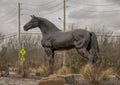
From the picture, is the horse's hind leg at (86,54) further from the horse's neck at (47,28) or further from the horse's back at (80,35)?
the horse's neck at (47,28)

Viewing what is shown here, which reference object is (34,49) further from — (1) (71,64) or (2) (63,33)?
(2) (63,33)

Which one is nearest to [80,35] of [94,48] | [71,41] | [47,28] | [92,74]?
[71,41]

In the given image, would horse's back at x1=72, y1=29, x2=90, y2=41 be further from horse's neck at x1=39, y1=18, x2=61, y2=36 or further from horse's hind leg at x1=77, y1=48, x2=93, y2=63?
horse's neck at x1=39, y1=18, x2=61, y2=36

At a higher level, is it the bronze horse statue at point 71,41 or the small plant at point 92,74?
the bronze horse statue at point 71,41

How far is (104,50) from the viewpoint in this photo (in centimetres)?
1599

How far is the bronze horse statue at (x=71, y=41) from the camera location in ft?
36.6

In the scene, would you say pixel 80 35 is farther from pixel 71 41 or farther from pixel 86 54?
pixel 86 54

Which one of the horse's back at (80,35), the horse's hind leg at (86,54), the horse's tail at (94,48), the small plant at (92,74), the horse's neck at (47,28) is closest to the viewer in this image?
the small plant at (92,74)

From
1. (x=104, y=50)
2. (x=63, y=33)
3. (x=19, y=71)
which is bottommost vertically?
(x=19, y=71)

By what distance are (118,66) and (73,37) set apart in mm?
4385

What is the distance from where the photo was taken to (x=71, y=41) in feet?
37.4

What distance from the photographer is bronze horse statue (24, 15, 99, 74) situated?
11141 millimetres

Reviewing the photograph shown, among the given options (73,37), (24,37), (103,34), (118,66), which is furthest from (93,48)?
(24,37)

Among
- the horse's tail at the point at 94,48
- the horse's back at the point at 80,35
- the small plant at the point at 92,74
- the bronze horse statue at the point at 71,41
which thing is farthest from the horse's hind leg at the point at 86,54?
the small plant at the point at 92,74
